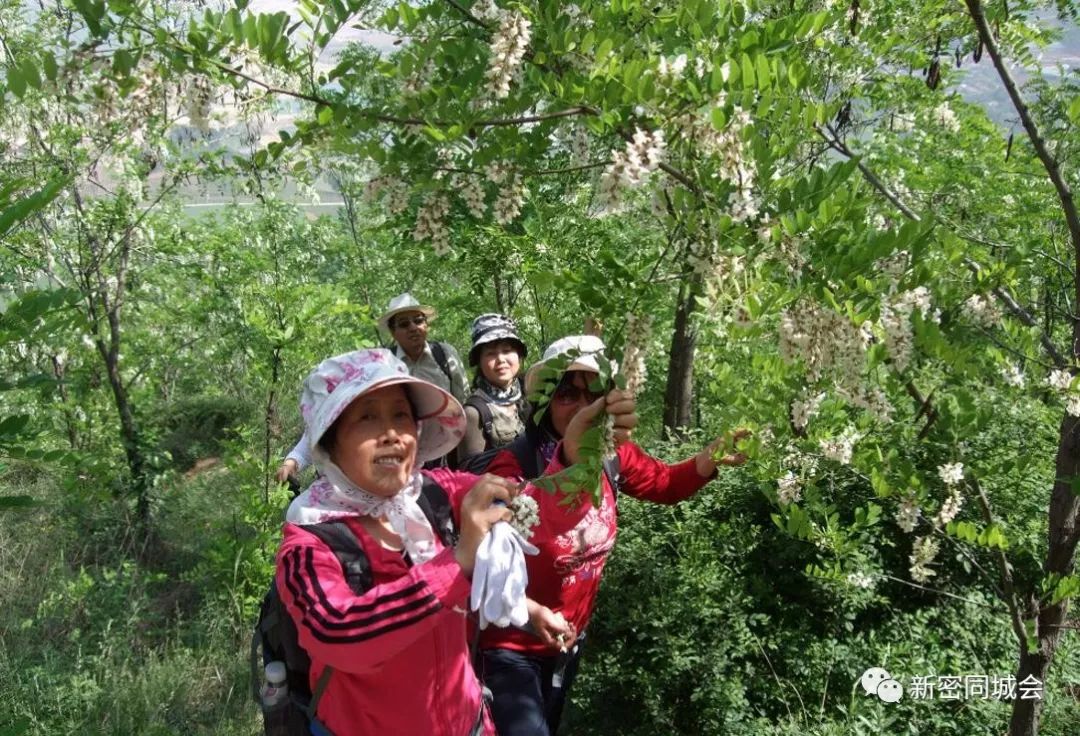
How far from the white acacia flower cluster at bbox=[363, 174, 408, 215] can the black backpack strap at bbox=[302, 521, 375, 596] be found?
2.59 feet

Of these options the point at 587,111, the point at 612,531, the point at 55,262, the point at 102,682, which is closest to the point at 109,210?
the point at 55,262

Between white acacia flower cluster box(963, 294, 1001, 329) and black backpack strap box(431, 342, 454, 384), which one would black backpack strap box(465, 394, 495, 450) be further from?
white acacia flower cluster box(963, 294, 1001, 329)

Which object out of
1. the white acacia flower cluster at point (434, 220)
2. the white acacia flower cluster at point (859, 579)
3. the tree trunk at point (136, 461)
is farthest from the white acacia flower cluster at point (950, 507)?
the tree trunk at point (136, 461)

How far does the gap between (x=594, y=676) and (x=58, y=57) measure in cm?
316

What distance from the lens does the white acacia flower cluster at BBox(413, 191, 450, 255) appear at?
82.6 inches


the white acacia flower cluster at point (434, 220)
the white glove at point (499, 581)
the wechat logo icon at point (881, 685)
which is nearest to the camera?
the white glove at point (499, 581)

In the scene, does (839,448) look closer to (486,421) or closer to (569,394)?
(569,394)

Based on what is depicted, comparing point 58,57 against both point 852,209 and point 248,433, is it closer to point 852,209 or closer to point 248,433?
point 852,209

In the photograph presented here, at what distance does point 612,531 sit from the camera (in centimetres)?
283

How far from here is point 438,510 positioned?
217 cm

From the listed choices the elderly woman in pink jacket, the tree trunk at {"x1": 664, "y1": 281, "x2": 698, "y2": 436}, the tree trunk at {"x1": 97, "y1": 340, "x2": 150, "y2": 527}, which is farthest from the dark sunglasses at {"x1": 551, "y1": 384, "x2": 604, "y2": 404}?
the tree trunk at {"x1": 97, "y1": 340, "x2": 150, "y2": 527}

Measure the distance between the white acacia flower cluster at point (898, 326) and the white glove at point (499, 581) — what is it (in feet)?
3.04

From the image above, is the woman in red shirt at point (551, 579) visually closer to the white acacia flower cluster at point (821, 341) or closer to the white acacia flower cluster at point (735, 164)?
the white acacia flower cluster at point (821, 341)

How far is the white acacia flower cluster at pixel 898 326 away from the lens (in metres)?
1.78
